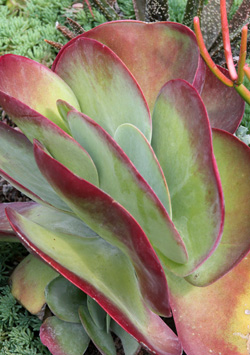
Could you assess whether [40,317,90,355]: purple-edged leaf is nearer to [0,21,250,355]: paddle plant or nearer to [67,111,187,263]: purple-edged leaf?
[0,21,250,355]: paddle plant

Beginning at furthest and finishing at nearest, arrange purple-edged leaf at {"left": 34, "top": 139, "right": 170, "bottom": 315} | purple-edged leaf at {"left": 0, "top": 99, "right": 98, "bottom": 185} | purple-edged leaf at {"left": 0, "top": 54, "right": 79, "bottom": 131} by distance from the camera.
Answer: purple-edged leaf at {"left": 0, "top": 54, "right": 79, "bottom": 131} < purple-edged leaf at {"left": 0, "top": 99, "right": 98, "bottom": 185} < purple-edged leaf at {"left": 34, "top": 139, "right": 170, "bottom": 315}

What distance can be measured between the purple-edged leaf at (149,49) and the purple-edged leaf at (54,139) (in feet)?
0.56

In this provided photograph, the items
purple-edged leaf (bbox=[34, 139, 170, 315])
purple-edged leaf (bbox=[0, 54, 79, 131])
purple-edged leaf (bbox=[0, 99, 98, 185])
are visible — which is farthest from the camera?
purple-edged leaf (bbox=[0, 54, 79, 131])

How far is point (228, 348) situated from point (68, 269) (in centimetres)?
29

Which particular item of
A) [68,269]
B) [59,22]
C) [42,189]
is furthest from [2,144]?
[59,22]

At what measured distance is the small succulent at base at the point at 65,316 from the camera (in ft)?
Result: 2.75

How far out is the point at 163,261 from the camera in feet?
2.37

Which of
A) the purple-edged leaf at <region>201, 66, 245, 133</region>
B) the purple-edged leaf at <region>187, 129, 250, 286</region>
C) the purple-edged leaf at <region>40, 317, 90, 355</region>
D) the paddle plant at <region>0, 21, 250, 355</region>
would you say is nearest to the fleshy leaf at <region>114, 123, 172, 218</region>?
the paddle plant at <region>0, 21, 250, 355</region>

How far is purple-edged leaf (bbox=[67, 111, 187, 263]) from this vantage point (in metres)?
0.62

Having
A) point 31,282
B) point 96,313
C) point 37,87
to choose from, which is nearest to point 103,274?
point 96,313

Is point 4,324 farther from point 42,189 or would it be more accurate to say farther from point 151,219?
point 151,219

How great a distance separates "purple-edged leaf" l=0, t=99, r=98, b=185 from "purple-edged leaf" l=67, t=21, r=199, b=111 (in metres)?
0.17

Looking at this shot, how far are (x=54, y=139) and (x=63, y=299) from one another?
0.33m

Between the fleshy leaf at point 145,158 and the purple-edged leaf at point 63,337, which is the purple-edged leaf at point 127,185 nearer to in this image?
the fleshy leaf at point 145,158
